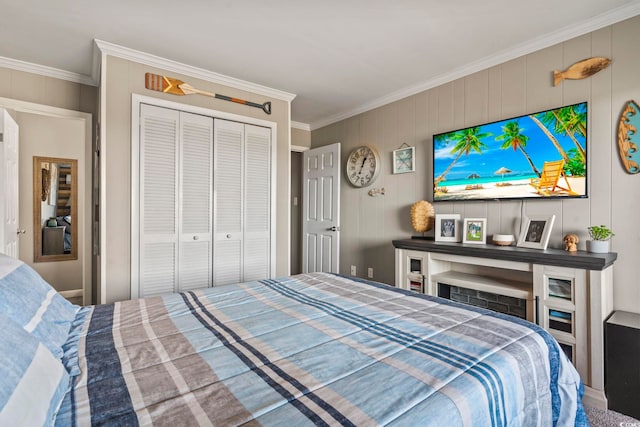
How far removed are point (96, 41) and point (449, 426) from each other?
3301mm

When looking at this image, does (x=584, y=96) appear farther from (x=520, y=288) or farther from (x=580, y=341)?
(x=580, y=341)

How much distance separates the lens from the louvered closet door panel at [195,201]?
2951 mm

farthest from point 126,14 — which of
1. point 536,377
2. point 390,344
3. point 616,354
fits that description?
point 616,354

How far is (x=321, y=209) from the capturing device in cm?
425

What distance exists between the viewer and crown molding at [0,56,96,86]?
2.77 metres

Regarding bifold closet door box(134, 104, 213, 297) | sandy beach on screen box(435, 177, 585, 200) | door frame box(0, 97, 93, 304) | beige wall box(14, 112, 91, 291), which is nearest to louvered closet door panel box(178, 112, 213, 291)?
bifold closet door box(134, 104, 213, 297)

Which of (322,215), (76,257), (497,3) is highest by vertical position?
(497,3)

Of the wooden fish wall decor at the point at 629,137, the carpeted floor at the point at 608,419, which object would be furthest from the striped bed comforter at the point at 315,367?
the wooden fish wall decor at the point at 629,137

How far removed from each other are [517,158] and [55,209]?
509 cm

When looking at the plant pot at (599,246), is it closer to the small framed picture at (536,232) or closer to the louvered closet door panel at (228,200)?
the small framed picture at (536,232)

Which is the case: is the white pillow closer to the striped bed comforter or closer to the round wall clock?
the striped bed comforter

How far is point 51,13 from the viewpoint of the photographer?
7.02 feet

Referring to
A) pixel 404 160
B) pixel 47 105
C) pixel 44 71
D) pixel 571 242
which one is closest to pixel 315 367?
pixel 571 242

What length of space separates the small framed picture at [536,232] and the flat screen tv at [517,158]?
0.18m
